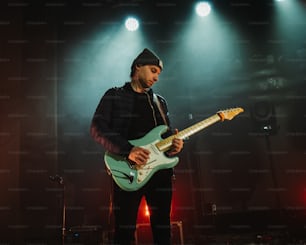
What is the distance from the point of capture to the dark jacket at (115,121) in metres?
1.59

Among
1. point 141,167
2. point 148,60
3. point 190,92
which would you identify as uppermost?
point 190,92

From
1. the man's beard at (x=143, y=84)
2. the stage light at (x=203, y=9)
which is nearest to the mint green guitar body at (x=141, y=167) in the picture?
the man's beard at (x=143, y=84)

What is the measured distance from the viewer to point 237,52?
14.5 feet

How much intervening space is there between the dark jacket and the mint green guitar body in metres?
0.05

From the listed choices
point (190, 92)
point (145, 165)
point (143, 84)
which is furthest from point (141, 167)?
point (190, 92)

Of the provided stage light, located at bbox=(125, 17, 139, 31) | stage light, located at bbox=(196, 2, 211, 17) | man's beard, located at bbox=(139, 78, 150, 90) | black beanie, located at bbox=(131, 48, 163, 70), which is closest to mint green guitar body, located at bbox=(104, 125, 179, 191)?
man's beard, located at bbox=(139, 78, 150, 90)

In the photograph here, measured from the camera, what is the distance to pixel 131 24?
4316 millimetres

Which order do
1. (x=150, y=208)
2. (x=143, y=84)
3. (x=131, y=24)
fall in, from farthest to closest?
(x=131, y=24) → (x=143, y=84) → (x=150, y=208)

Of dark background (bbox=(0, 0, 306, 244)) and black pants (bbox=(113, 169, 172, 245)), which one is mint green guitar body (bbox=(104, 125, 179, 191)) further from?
dark background (bbox=(0, 0, 306, 244))

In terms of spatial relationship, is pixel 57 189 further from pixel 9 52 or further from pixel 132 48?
pixel 132 48

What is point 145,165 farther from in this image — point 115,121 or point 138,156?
point 115,121

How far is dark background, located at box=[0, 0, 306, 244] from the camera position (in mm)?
4059

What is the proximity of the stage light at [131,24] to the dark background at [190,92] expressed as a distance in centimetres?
10

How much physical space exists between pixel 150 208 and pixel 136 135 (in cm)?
38
